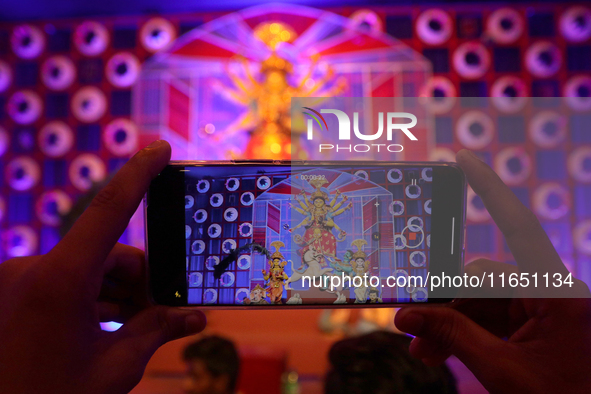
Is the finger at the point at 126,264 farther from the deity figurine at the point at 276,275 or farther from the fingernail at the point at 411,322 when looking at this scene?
the fingernail at the point at 411,322

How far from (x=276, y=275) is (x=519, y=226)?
42cm

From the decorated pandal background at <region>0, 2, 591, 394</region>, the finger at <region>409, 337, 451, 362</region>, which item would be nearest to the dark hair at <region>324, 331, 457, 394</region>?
Answer: the finger at <region>409, 337, 451, 362</region>

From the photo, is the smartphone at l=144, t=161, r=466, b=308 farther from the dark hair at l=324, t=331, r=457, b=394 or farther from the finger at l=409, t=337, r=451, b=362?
the dark hair at l=324, t=331, r=457, b=394

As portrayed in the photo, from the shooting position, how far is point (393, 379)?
0.74 metres

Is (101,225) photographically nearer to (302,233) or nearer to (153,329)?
(153,329)

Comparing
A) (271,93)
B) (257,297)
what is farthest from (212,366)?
(271,93)

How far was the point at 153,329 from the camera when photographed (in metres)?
0.61

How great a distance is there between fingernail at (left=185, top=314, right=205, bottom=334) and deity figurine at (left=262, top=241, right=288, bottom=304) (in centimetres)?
13

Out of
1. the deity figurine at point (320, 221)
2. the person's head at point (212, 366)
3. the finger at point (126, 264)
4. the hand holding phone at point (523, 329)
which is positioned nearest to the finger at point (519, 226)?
the hand holding phone at point (523, 329)

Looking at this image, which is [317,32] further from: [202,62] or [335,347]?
[335,347]

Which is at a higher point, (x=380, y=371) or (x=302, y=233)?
(x=302, y=233)

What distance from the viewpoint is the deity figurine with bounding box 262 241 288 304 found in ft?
2.17

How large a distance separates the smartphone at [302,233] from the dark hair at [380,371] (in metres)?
0.19

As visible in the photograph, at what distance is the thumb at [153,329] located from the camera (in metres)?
0.57
